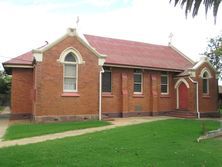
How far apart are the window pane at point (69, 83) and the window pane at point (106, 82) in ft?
12.2

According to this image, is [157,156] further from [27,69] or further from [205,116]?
[205,116]

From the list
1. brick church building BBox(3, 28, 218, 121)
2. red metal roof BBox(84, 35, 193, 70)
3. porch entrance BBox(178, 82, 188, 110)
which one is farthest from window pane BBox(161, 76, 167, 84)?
porch entrance BBox(178, 82, 188, 110)

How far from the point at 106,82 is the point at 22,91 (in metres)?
6.37

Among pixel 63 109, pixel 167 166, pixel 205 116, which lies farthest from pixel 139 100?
pixel 167 166

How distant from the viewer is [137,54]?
95.1 feet

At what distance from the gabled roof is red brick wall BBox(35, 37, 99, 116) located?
2014 millimetres

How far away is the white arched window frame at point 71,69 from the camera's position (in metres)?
21.8

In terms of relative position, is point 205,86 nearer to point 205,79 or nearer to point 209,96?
point 205,79

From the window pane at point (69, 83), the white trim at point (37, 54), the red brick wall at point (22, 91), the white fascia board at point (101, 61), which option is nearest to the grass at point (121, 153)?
the window pane at point (69, 83)

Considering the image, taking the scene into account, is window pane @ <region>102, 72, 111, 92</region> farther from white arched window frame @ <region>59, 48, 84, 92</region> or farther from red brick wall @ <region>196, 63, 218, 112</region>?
red brick wall @ <region>196, 63, 218, 112</region>

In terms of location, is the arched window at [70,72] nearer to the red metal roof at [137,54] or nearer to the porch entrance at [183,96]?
the red metal roof at [137,54]

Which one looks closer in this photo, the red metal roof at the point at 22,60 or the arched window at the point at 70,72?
the arched window at the point at 70,72

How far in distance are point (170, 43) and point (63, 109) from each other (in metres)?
17.6

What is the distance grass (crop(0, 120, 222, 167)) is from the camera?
29.5ft
